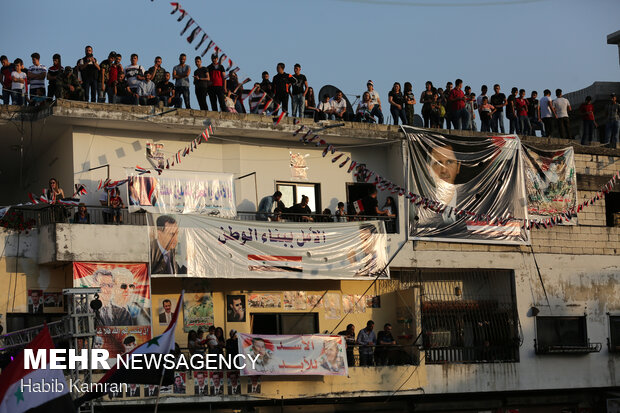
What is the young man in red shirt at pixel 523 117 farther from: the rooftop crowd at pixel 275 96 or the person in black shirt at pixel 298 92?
the person in black shirt at pixel 298 92

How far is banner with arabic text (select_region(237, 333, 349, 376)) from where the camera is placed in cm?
2502

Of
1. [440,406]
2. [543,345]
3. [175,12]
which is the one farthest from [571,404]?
[175,12]

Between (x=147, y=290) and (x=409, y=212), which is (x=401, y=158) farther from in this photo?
(x=147, y=290)

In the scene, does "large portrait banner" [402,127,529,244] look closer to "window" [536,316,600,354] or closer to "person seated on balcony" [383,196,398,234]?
"person seated on balcony" [383,196,398,234]

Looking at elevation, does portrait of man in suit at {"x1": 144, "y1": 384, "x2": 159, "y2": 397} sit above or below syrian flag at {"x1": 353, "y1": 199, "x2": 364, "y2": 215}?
below

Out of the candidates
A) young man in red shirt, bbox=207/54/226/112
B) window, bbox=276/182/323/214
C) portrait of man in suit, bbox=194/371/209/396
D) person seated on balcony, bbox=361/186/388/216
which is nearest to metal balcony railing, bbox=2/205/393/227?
person seated on balcony, bbox=361/186/388/216

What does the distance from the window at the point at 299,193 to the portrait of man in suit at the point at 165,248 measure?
14.1 ft

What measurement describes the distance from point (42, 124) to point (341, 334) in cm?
907

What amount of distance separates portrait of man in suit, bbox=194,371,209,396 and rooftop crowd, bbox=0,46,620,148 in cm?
658

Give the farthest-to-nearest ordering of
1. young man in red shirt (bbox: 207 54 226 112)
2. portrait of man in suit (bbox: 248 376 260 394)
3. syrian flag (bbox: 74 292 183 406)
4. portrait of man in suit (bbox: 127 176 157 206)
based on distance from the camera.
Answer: young man in red shirt (bbox: 207 54 226 112) → portrait of man in suit (bbox: 127 176 157 206) → portrait of man in suit (bbox: 248 376 260 394) → syrian flag (bbox: 74 292 183 406)

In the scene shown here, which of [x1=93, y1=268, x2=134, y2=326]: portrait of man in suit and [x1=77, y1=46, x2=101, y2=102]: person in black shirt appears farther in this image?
[x1=77, y1=46, x2=101, y2=102]: person in black shirt

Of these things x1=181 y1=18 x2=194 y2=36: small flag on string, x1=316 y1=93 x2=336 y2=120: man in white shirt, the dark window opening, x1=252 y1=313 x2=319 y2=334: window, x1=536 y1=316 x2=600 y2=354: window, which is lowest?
x1=536 y1=316 x2=600 y2=354: window

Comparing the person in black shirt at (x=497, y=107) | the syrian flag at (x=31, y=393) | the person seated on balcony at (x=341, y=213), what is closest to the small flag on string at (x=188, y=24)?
the person seated on balcony at (x=341, y=213)

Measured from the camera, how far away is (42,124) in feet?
85.9
